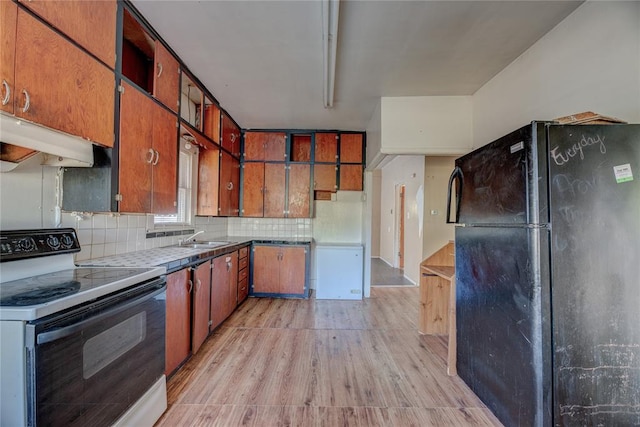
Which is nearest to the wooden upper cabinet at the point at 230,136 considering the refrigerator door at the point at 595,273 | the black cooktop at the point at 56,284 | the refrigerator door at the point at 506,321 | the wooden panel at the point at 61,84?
the wooden panel at the point at 61,84

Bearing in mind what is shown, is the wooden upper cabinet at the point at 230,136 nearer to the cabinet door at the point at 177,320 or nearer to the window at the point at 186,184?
the window at the point at 186,184

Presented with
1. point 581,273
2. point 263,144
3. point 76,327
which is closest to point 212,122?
point 263,144

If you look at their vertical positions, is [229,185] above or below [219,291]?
above

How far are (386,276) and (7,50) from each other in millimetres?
5656

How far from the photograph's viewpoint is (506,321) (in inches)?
60.4

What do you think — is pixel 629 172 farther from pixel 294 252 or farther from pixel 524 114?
pixel 294 252

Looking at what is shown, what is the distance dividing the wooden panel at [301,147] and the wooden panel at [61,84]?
2.97 metres

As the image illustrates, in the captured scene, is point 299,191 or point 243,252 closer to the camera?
point 243,252

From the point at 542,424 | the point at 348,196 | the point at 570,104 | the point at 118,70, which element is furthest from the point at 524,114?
the point at 118,70

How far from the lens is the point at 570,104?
178 centimetres

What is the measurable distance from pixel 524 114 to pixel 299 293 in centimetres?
330

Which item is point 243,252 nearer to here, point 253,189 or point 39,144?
point 253,189

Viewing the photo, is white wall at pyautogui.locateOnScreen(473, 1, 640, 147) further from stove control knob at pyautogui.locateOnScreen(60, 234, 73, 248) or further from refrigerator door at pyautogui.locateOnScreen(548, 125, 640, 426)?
stove control knob at pyautogui.locateOnScreen(60, 234, 73, 248)

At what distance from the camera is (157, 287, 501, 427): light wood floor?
1698 millimetres
